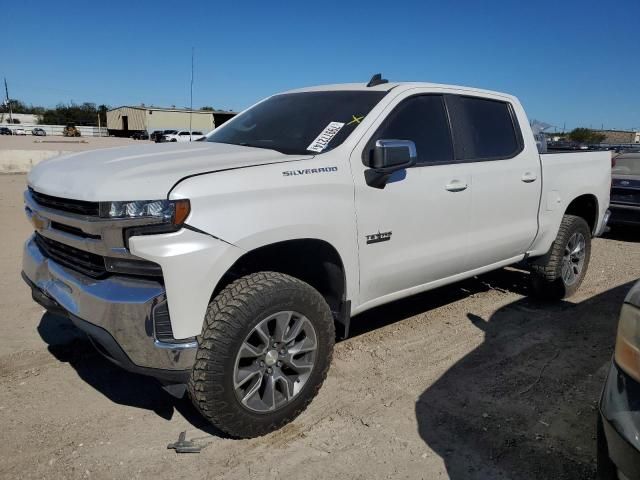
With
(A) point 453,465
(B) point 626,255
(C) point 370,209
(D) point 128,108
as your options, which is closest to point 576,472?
(A) point 453,465

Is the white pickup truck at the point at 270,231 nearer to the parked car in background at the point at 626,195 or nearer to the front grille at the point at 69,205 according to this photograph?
the front grille at the point at 69,205

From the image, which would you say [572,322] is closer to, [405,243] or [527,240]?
[527,240]

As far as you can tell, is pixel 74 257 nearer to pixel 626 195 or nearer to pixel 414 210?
pixel 414 210

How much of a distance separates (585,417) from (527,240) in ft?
6.12

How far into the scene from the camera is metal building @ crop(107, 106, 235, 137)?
56250 mm

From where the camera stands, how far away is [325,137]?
3488 millimetres

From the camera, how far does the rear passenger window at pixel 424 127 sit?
3.70m

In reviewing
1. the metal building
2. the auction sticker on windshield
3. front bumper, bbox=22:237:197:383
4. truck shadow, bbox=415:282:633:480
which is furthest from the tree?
front bumper, bbox=22:237:197:383

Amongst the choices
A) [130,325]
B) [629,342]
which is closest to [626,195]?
[629,342]

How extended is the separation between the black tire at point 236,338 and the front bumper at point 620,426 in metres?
1.54

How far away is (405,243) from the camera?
3.64 metres

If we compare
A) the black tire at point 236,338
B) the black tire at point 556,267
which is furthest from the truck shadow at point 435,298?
the black tire at point 236,338

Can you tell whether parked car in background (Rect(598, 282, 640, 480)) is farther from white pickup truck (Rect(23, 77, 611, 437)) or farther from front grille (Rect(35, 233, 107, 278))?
front grille (Rect(35, 233, 107, 278))

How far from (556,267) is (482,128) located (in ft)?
5.62
